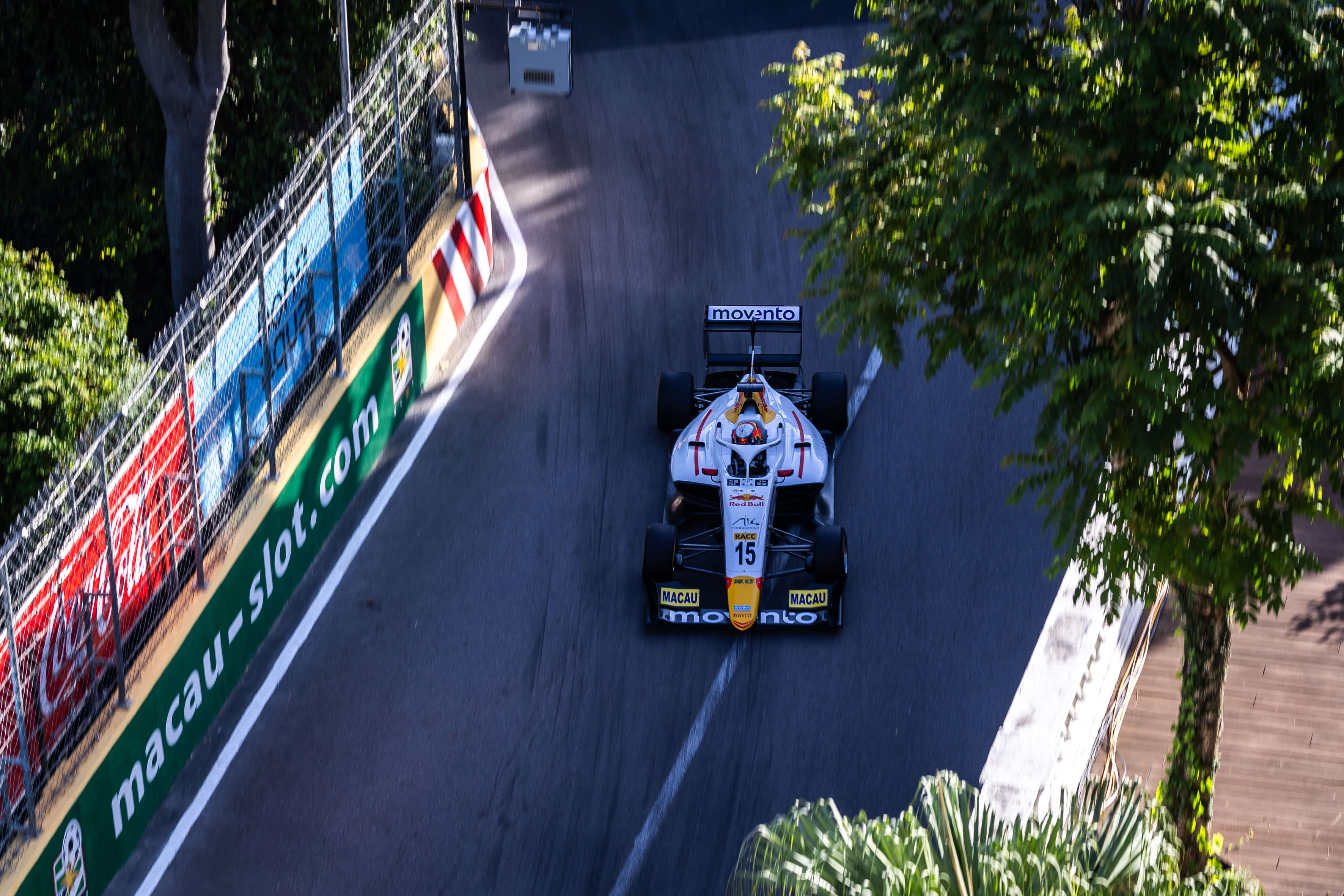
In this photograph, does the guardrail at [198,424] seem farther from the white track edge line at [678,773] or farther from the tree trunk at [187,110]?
the white track edge line at [678,773]

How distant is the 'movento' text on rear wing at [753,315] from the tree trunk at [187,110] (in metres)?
6.19

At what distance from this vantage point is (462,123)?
53.6 feet

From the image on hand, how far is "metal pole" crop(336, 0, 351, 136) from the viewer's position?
13.4 meters

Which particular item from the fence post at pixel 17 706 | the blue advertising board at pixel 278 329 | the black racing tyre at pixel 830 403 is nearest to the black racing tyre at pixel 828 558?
the black racing tyre at pixel 830 403

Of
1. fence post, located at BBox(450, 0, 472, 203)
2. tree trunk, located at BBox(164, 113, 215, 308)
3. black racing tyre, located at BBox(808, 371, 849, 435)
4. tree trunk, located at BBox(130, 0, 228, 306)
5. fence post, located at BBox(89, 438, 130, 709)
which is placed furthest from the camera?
tree trunk, located at BBox(164, 113, 215, 308)

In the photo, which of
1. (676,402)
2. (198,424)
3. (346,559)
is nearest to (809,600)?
(676,402)

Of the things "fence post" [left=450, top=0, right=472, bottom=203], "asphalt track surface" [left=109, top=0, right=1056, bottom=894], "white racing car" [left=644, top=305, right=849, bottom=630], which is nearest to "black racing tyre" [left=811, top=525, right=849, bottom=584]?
"white racing car" [left=644, top=305, right=849, bottom=630]

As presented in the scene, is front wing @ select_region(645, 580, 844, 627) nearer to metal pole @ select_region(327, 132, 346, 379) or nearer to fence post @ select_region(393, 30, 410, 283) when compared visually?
metal pole @ select_region(327, 132, 346, 379)

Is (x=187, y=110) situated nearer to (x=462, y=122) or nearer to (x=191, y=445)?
(x=462, y=122)

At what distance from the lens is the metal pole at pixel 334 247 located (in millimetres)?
13891

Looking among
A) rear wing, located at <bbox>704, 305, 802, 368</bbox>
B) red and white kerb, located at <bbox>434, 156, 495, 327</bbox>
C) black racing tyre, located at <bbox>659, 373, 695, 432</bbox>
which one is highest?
red and white kerb, located at <bbox>434, 156, 495, 327</bbox>

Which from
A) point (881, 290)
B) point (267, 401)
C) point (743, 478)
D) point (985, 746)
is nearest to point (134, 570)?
point (267, 401)

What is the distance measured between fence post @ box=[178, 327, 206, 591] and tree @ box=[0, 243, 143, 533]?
1.61 meters

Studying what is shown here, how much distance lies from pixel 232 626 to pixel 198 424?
1.90 meters
